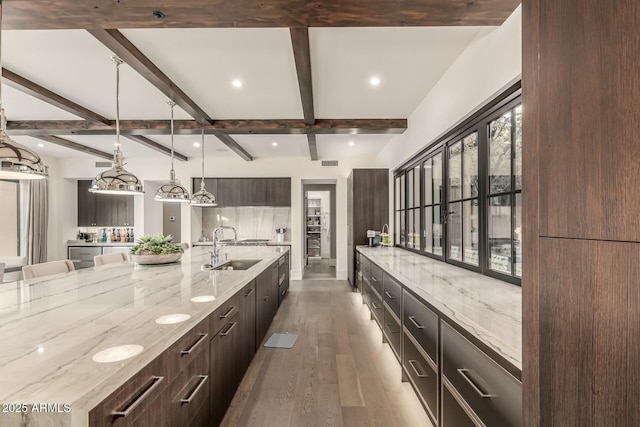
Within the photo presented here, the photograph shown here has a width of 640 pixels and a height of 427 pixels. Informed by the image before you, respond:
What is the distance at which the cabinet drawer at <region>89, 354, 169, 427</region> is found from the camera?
0.89 meters

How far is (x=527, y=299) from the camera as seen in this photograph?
840mm

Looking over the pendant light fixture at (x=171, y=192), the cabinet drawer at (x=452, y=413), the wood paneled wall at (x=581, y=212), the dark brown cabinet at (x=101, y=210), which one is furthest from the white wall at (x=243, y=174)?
the wood paneled wall at (x=581, y=212)

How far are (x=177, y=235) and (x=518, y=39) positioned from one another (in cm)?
833

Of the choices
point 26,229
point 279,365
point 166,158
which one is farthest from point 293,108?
point 26,229

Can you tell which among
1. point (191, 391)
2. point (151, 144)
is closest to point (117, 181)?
point (191, 391)

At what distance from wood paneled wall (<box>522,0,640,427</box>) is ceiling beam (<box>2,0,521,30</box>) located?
1349mm

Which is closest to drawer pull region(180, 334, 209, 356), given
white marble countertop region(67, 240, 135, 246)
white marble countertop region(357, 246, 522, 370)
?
white marble countertop region(357, 246, 522, 370)

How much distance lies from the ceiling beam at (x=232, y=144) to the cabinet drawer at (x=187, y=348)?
3772mm

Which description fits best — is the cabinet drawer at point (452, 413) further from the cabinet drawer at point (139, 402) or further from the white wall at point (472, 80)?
the white wall at point (472, 80)

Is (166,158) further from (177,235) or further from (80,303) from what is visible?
(80,303)

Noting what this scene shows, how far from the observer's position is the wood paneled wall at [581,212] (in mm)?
553

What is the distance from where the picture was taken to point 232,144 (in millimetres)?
5719

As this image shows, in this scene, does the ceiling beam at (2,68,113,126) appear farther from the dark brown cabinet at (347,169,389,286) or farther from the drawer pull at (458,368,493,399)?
the drawer pull at (458,368,493,399)

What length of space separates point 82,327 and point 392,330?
7.78 feet
